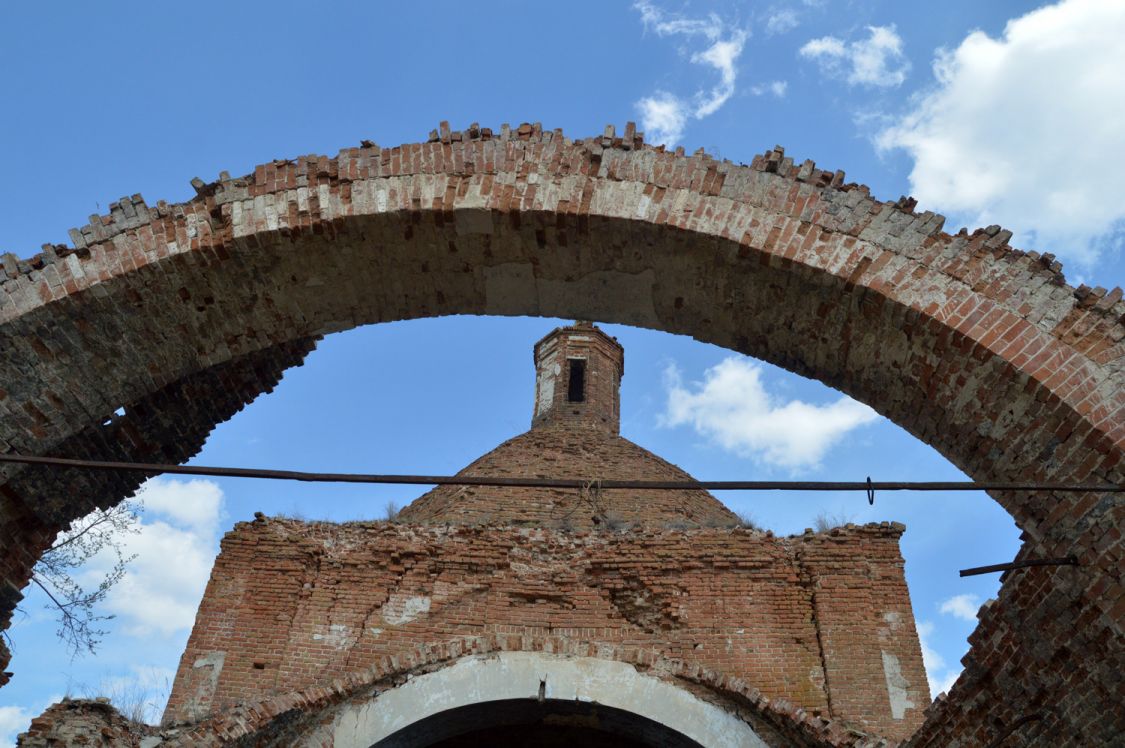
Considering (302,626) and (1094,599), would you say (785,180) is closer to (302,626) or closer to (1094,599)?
(1094,599)

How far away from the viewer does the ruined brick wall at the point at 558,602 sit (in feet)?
28.9

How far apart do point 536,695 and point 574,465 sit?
6.10 m

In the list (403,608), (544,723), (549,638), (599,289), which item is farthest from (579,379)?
(599,289)

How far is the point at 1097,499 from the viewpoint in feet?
11.2

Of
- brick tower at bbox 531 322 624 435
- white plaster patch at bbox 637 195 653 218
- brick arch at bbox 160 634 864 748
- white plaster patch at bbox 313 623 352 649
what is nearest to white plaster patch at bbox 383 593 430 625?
white plaster patch at bbox 313 623 352 649

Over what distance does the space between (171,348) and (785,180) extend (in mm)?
3137

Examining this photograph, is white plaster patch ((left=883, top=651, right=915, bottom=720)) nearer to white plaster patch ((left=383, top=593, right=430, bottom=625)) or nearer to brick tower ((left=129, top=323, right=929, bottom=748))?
brick tower ((left=129, top=323, right=929, bottom=748))

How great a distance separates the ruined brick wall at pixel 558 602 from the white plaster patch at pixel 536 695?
39 cm

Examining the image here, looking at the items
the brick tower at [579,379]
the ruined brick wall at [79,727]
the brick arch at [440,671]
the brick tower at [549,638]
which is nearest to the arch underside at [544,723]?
the brick tower at [549,638]

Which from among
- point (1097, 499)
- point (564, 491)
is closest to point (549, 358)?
point (564, 491)

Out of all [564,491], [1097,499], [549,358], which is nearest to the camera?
[1097,499]

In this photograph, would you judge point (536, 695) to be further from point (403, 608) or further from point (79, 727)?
point (79, 727)

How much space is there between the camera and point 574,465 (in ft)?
46.7

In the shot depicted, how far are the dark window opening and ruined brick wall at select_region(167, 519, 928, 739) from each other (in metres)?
7.71
